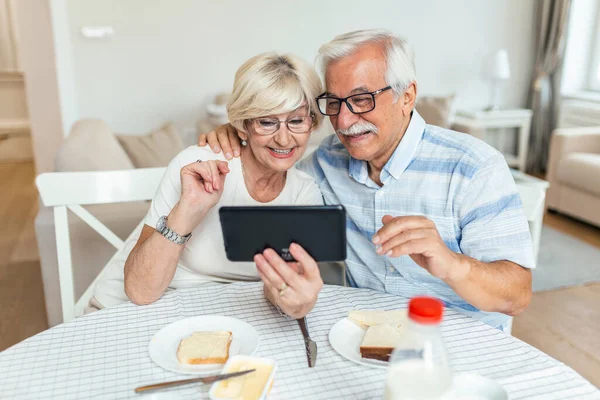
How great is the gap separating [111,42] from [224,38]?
851mm

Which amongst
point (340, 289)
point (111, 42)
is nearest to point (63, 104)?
point (111, 42)

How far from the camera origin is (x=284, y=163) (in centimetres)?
137

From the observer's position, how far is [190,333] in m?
1.04

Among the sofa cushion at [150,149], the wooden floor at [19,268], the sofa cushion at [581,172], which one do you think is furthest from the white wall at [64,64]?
the sofa cushion at [581,172]

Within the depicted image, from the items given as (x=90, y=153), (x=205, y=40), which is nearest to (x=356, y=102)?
(x=90, y=153)

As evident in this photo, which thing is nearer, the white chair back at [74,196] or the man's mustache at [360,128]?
the man's mustache at [360,128]

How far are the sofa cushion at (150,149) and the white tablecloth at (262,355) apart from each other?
5.79ft

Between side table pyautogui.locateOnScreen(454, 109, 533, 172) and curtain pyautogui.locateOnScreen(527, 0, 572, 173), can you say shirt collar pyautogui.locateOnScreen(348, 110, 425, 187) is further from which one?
curtain pyautogui.locateOnScreen(527, 0, 572, 173)

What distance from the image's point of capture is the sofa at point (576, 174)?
3.48 m

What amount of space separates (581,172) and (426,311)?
11.3 ft

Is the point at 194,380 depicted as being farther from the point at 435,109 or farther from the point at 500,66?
the point at 500,66

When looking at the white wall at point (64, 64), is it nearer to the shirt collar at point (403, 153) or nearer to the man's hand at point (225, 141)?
the man's hand at point (225, 141)

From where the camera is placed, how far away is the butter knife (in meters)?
0.94

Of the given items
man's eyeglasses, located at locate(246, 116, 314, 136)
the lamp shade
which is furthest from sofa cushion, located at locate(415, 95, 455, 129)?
man's eyeglasses, located at locate(246, 116, 314, 136)
